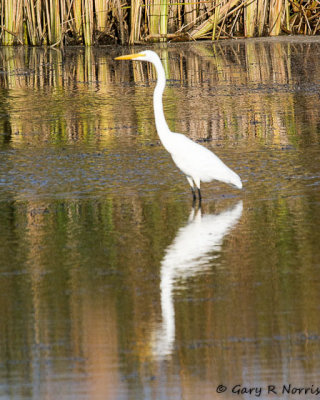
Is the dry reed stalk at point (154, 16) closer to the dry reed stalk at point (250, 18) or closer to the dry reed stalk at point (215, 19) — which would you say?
the dry reed stalk at point (215, 19)

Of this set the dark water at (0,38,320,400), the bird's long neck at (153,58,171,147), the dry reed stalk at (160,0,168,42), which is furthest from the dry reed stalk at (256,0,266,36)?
the bird's long neck at (153,58,171,147)

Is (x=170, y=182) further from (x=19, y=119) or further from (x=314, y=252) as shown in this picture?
(x=19, y=119)

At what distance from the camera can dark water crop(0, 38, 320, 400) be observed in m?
4.02

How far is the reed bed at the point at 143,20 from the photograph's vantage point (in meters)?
18.0

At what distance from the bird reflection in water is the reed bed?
11763mm

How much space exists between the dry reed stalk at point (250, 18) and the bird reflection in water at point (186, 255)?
12272 mm

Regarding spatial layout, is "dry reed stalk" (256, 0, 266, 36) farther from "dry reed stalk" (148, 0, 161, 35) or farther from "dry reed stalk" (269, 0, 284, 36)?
"dry reed stalk" (148, 0, 161, 35)

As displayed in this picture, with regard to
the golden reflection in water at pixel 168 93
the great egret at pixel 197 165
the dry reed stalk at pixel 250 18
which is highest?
the dry reed stalk at pixel 250 18

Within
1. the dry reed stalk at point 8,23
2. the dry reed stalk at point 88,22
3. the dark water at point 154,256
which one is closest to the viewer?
the dark water at point 154,256

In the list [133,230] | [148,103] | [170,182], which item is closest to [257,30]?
[148,103]

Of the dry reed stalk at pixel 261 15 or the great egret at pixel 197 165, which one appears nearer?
the great egret at pixel 197 165

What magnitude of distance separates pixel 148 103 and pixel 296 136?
121 inches

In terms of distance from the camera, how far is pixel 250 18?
1875 cm

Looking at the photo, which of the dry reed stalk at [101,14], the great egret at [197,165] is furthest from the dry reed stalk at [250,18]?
the great egret at [197,165]
